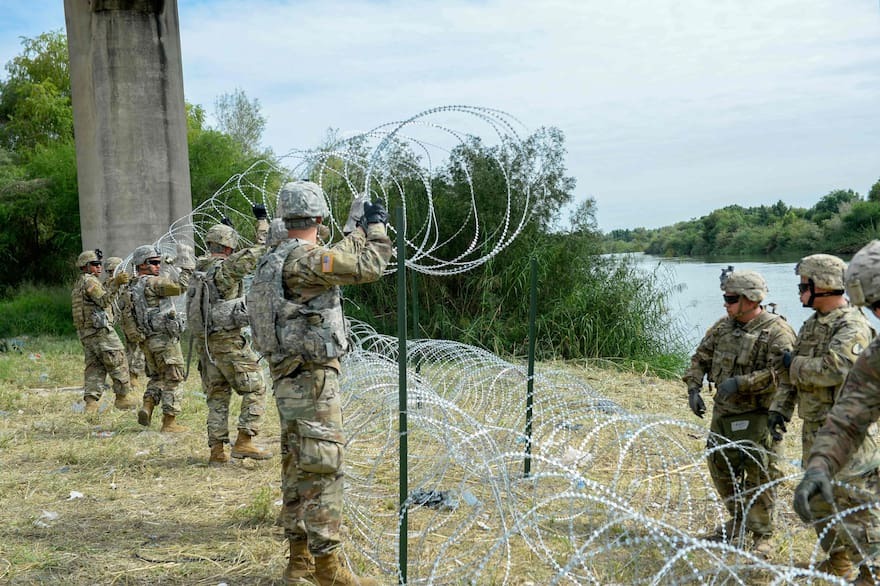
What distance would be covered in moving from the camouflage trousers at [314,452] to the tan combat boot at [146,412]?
13.4 ft

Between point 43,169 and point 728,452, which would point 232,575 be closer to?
point 728,452

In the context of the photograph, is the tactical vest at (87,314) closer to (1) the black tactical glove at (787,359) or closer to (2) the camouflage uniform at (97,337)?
(2) the camouflage uniform at (97,337)

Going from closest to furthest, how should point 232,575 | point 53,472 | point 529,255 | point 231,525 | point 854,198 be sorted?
point 232,575 < point 231,525 < point 53,472 < point 854,198 < point 529,255

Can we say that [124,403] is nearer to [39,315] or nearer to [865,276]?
[865,276]

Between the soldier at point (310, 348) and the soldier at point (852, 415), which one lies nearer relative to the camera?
the soldier at point (852, 415)

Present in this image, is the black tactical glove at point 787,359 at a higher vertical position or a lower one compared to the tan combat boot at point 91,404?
higher

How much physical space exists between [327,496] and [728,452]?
223 cm

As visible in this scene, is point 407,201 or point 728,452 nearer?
point 728,452

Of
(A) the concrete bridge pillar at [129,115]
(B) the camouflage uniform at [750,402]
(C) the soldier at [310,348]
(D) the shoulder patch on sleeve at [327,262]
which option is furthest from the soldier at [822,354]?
(A) the concrete bridge pillar at [129,115]

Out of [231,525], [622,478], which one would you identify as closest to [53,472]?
[231,525]

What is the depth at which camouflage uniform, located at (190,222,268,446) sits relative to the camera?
618cm

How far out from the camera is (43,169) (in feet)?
63.2

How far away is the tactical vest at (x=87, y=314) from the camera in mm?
8477

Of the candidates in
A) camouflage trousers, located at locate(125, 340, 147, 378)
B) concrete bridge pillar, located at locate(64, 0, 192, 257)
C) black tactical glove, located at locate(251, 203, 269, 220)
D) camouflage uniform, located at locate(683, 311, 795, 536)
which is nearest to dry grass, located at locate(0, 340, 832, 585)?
camouflage uniform, located at locate(683, 311, 795, 536)
